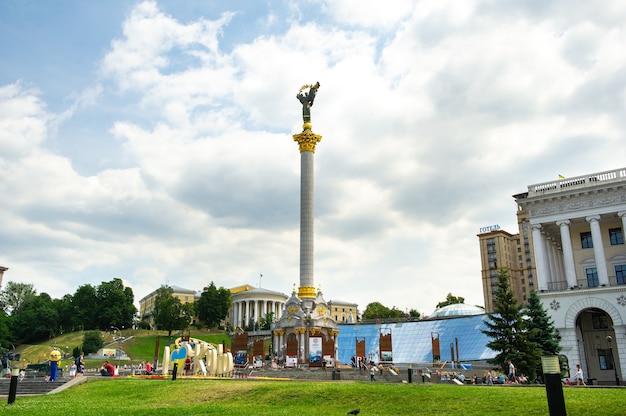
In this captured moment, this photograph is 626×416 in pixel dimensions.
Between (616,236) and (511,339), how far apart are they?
1665cm

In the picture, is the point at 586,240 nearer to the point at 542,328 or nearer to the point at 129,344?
the point at 542,328

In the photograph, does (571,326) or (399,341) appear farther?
(399,341)

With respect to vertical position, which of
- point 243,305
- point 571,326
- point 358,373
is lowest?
point 358,373

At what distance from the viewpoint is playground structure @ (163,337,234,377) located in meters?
36.5

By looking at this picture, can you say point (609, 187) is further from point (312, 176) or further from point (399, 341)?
point (399, 341)

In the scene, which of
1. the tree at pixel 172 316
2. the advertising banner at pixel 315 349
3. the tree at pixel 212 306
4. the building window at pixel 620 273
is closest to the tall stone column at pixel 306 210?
the advertising banner at pixel 315 349

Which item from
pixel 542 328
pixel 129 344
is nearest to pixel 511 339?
pixel 542 328

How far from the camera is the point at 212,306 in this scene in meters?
115

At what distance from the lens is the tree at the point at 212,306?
11488cm

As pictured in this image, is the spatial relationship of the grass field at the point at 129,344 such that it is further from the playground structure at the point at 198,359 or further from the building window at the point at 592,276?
the building window at the point at 592,276

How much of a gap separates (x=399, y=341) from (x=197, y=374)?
147 ft

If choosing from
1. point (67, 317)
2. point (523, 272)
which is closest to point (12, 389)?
point (67, 317)

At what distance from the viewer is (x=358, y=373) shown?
39312 millimetres

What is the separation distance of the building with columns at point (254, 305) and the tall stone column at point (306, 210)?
83359 millimetres
